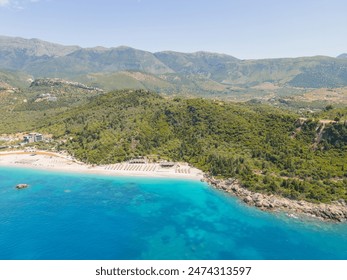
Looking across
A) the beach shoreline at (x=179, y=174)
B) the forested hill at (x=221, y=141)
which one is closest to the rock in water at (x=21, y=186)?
the beach shoreline at (x=179, y=174)

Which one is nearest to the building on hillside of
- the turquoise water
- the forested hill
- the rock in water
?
the forested hill

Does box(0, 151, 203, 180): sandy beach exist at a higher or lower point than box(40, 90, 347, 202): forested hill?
lower

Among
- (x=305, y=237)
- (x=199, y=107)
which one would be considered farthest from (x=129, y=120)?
(x=305, y=237)

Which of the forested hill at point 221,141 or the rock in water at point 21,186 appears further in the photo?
the rock in water at point 21,186

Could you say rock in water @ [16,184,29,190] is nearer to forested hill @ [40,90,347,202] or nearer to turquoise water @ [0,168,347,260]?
turquoise water @ [0,168,347,260]

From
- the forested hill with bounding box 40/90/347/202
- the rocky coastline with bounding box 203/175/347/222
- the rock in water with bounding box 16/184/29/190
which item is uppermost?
the forested hill with bounding box 40/90/347/202

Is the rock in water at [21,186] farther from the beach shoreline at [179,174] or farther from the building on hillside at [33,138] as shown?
the building on hillside at [33,138]

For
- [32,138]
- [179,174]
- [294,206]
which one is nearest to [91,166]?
[179,174]

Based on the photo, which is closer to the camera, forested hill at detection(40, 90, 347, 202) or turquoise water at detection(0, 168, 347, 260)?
turquoise water at detection(0, 168, 347, 260)
